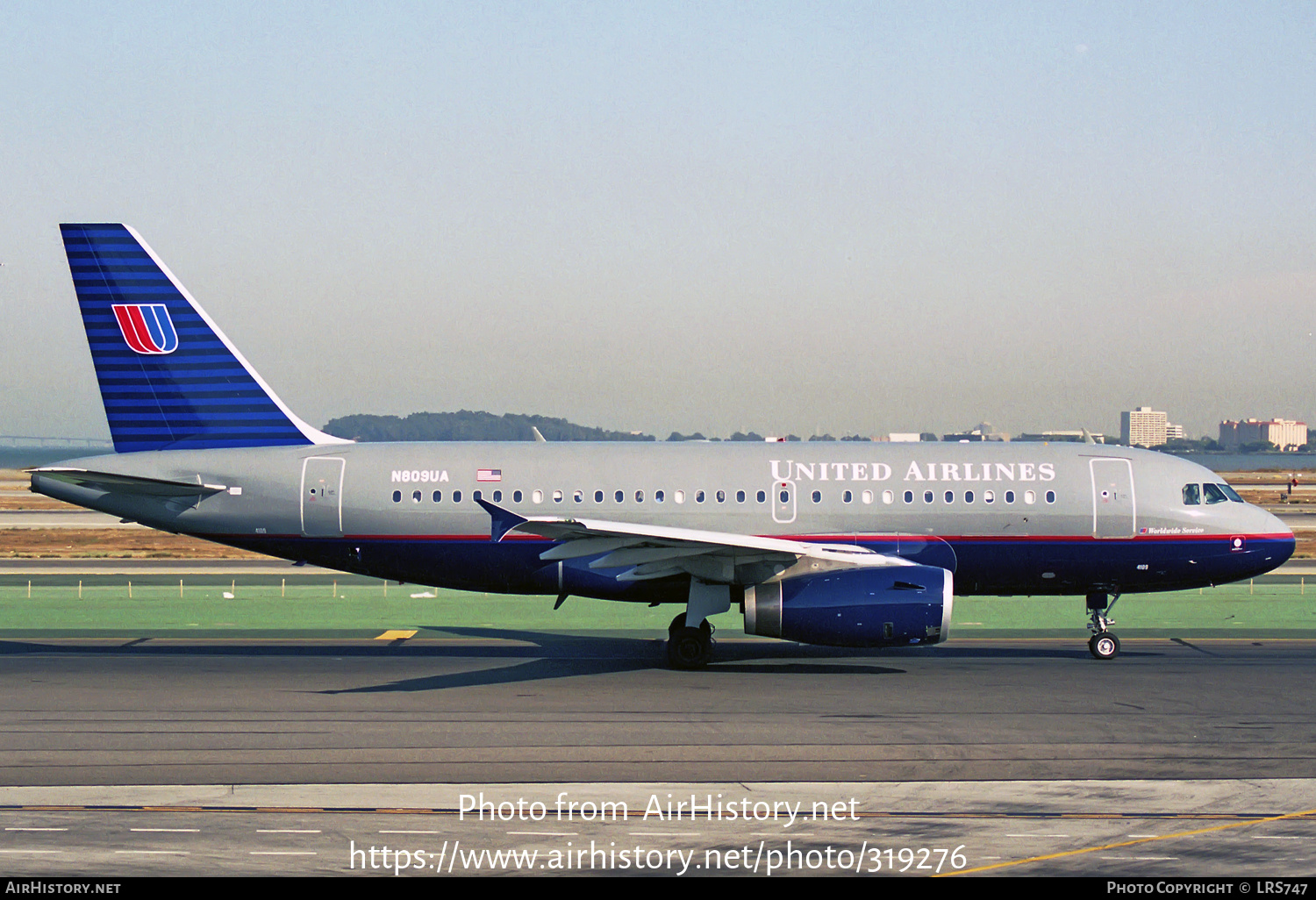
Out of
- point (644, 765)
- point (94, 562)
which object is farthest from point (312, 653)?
point (94, 562)

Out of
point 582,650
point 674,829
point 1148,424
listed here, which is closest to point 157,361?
point 582,650

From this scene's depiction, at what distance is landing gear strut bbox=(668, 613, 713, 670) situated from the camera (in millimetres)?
23469

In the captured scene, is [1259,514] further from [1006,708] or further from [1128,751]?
[1128,751]

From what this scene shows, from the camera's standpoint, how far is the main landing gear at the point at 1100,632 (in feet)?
79.4

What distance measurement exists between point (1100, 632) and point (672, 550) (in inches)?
358

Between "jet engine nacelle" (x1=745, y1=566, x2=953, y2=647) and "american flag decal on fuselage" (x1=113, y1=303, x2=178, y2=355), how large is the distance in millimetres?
13779

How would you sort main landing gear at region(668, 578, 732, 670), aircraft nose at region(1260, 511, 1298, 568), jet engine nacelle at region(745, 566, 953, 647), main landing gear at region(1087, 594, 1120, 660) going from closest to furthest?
jet engine nacelle at region(745, 566, 953, 647), main landing gear at region(668, 578, 732, 670), main landing gear at region(1087, 594, 1120, 660), aircraft nose at region(1260, 511, 1298, 568)

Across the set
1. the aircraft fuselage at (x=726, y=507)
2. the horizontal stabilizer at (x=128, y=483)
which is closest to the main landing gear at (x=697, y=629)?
the aircraft fuselage at (x=726, y=507)

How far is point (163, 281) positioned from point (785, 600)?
15.1 m

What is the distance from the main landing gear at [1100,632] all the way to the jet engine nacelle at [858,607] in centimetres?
444

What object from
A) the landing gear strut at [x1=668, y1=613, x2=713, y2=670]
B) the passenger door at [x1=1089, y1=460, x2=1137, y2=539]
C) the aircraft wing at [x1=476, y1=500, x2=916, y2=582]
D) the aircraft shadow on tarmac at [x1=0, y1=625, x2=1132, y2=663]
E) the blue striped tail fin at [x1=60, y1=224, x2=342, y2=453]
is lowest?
the aircraft shadow on tarmac at [x1=0, y1=625, x2=1132, y2=663]

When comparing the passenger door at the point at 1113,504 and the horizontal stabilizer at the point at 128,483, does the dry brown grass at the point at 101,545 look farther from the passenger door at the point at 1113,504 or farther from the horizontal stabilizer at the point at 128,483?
the passenger door at the point at 1113,504

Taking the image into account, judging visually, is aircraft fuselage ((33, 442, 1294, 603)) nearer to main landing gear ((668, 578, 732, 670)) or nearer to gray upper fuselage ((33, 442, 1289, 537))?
gray upper fuselage ((33, 442, 1289, 537))

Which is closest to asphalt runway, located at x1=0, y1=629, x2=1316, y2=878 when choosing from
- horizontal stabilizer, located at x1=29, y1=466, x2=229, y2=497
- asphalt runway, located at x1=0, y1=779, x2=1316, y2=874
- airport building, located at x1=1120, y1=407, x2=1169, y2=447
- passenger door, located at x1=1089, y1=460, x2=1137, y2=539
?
asphalt runway, located at x1=0, y1=779, x2=1316, y2=874
